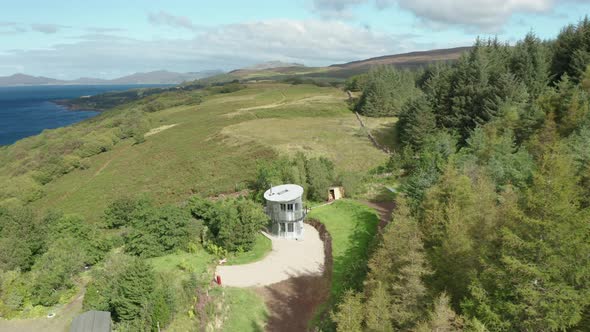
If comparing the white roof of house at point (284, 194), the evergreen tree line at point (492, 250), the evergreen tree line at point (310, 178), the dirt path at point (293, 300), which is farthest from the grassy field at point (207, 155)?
the evergreen tree line at point (492, 250)

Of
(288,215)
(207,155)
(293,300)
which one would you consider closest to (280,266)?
(293,300)

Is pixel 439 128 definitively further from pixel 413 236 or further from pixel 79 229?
pixel 79 229

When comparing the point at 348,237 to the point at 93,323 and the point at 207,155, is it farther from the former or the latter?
the point at 207,155

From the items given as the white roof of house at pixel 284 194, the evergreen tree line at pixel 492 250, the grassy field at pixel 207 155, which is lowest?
the grassy field at pixel 207 155

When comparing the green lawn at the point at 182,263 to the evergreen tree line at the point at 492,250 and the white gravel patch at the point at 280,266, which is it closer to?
the white gravel patch at the point at 280,266

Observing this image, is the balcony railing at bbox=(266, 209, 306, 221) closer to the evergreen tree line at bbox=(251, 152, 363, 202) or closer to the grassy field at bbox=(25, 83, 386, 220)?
the evergreen tree line at bbox=(251, 152, 363, 202)

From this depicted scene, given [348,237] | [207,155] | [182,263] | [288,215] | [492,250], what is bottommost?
[207,155]

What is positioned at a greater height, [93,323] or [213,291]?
[93,323]

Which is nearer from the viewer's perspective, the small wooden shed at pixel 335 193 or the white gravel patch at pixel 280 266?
the white gravel patch at pixel 280 266
